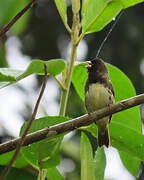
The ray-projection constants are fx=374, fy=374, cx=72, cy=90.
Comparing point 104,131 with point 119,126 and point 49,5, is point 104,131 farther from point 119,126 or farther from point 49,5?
point 49,5

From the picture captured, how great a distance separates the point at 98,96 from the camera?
2295mm

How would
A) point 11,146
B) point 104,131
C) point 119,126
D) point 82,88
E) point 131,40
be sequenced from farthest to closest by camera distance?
point 131,40
point 104,131
point 82,88
point 119,126
point 11,146

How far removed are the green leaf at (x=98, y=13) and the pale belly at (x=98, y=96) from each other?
90cm

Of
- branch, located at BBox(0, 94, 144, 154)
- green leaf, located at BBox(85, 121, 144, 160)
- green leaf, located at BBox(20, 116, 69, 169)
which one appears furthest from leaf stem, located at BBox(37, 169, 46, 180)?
green leaf, located at BBox(85, 121, 144, 160)

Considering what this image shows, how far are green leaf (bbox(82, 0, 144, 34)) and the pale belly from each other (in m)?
0.90

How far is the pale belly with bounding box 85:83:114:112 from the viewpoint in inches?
90.3

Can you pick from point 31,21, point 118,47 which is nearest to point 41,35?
point 31,21

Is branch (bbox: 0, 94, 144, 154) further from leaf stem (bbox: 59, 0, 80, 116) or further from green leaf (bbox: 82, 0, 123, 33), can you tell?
green leaf (bbox: 82, 0, 123, 33)

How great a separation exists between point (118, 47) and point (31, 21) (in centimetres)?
109

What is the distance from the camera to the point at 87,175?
1225 mm

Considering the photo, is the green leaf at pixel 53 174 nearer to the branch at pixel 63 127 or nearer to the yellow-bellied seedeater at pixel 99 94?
the branch at pixel 63 127

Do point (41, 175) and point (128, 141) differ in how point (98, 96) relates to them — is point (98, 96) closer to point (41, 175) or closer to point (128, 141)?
point (128, 141)

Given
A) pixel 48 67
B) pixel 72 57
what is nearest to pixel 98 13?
pixel 72 57

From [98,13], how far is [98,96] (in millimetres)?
962
